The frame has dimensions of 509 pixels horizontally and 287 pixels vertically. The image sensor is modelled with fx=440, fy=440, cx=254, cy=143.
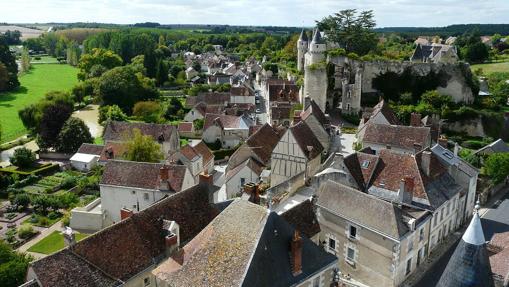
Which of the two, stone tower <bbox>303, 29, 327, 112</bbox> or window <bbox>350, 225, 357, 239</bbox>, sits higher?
stone tower <bbox>303, 29, 327, 112</bbox>

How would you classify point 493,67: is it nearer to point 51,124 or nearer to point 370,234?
point 370,234

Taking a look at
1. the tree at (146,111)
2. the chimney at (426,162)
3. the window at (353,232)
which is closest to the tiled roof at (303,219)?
the window at (353,232)

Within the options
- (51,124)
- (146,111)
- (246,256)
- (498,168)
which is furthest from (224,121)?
(246,256)

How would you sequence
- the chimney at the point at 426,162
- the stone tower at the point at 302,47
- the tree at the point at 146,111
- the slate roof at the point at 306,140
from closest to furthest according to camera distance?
the chimney at the point at 426,162 → the slate roof at the point at 306,140 → the tree at the point at 146,111 → the stone tower at the point at 302,47

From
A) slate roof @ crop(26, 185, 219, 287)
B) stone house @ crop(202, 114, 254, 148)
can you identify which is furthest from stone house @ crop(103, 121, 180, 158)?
slate roof @ crop(26, 185, 219, 287)

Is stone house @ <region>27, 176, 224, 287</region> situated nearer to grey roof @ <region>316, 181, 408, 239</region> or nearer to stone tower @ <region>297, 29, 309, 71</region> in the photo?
grey roof @ <region>316, 181, 408, 239</region>

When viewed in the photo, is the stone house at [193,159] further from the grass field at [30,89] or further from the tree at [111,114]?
the grass field at [30,89]
